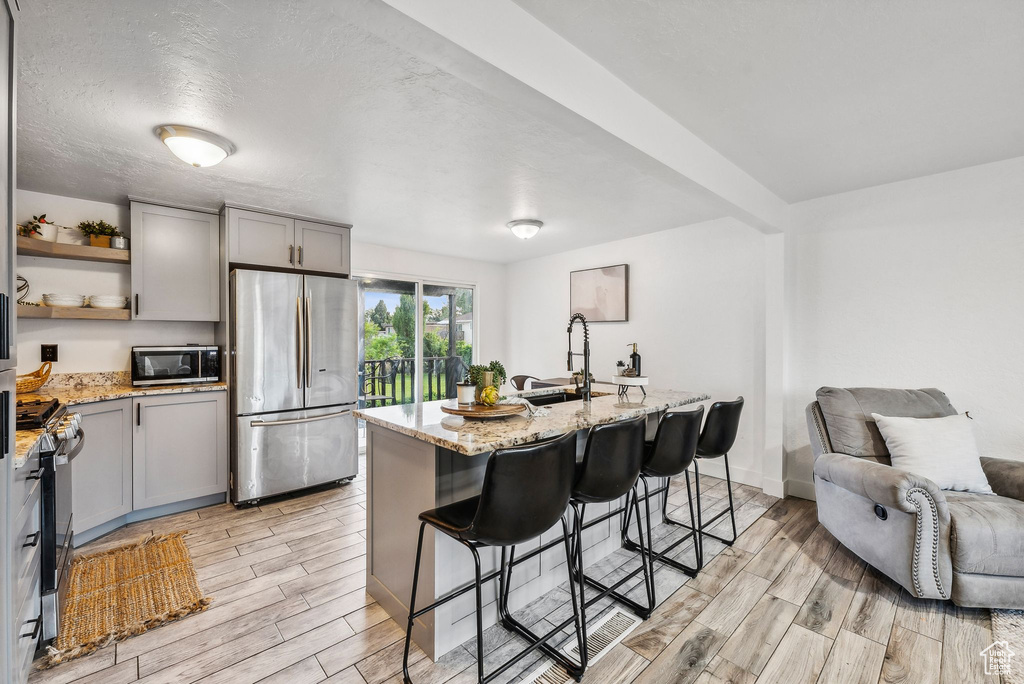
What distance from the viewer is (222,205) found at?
3.48 metres

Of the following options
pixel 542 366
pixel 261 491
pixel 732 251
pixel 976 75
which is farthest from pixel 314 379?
pixel 976 75

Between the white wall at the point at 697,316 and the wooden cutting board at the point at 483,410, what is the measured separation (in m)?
2.62

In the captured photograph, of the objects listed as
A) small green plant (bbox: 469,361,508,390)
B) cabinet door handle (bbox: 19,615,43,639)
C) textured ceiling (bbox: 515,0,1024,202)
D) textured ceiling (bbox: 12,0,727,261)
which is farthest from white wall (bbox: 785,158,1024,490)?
cabinet door handle (bbox: 19,615,43,639)

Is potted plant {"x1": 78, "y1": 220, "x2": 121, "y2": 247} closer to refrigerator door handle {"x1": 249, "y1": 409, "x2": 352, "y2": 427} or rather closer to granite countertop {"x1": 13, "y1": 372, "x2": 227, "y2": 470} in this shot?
granite countertop {"x1": 13, "y1": 372, "x2": 227, "y2": 470}

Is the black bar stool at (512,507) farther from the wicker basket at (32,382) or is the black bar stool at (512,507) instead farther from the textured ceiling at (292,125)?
the wicker basket at (32,382)

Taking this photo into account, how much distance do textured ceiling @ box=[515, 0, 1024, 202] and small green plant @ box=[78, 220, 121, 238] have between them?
3628 mm

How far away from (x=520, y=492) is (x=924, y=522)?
2.00 meters

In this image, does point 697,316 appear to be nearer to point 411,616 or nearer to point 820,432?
point 820,432

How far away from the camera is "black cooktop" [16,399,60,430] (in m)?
1.71

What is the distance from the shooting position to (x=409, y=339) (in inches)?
212

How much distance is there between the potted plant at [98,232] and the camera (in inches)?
127

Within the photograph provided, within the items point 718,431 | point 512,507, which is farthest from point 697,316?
point 512,507

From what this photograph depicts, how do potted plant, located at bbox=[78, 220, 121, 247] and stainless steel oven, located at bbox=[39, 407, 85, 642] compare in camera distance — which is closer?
stainless steel oven, located at bbox=[39, 407, 85, 642]

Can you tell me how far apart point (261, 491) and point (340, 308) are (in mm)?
1626
